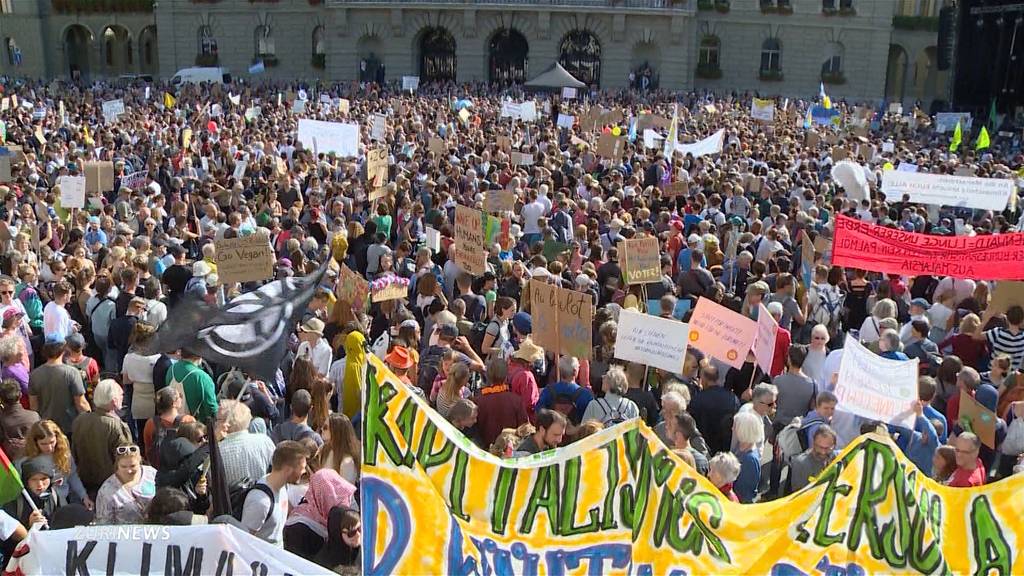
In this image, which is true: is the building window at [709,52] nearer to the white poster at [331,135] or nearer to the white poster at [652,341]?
the white poster at [331,135]

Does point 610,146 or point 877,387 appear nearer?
point 877,387

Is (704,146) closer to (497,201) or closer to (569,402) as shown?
(497,201)

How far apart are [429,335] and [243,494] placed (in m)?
3.58

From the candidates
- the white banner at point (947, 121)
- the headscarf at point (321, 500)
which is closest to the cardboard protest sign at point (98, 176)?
the headscarf at point (321, 500)

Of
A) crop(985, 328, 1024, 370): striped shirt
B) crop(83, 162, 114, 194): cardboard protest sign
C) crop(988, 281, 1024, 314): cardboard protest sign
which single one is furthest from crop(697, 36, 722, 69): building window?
crop(985, 328, 1024, 370): striped shirt

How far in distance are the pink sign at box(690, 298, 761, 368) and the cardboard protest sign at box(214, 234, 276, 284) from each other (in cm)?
387

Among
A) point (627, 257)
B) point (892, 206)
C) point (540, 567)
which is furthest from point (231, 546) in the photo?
point (892, 206)

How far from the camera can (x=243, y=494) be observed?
5375 mm

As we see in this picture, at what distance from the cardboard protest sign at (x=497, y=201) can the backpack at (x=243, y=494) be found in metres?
8.22

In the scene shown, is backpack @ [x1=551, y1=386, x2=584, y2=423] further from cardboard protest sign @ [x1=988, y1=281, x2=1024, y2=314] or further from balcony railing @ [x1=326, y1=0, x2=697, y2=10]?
balcony railing @ [x1=326, y1=0, x2=697, y2=10]

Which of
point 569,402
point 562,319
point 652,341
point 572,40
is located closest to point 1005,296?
point 652,341

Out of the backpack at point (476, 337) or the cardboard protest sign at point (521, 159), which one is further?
the cardboard protest sign at point (521, 159)

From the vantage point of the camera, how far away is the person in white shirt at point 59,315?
832cm

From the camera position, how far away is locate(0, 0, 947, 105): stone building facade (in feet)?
161
